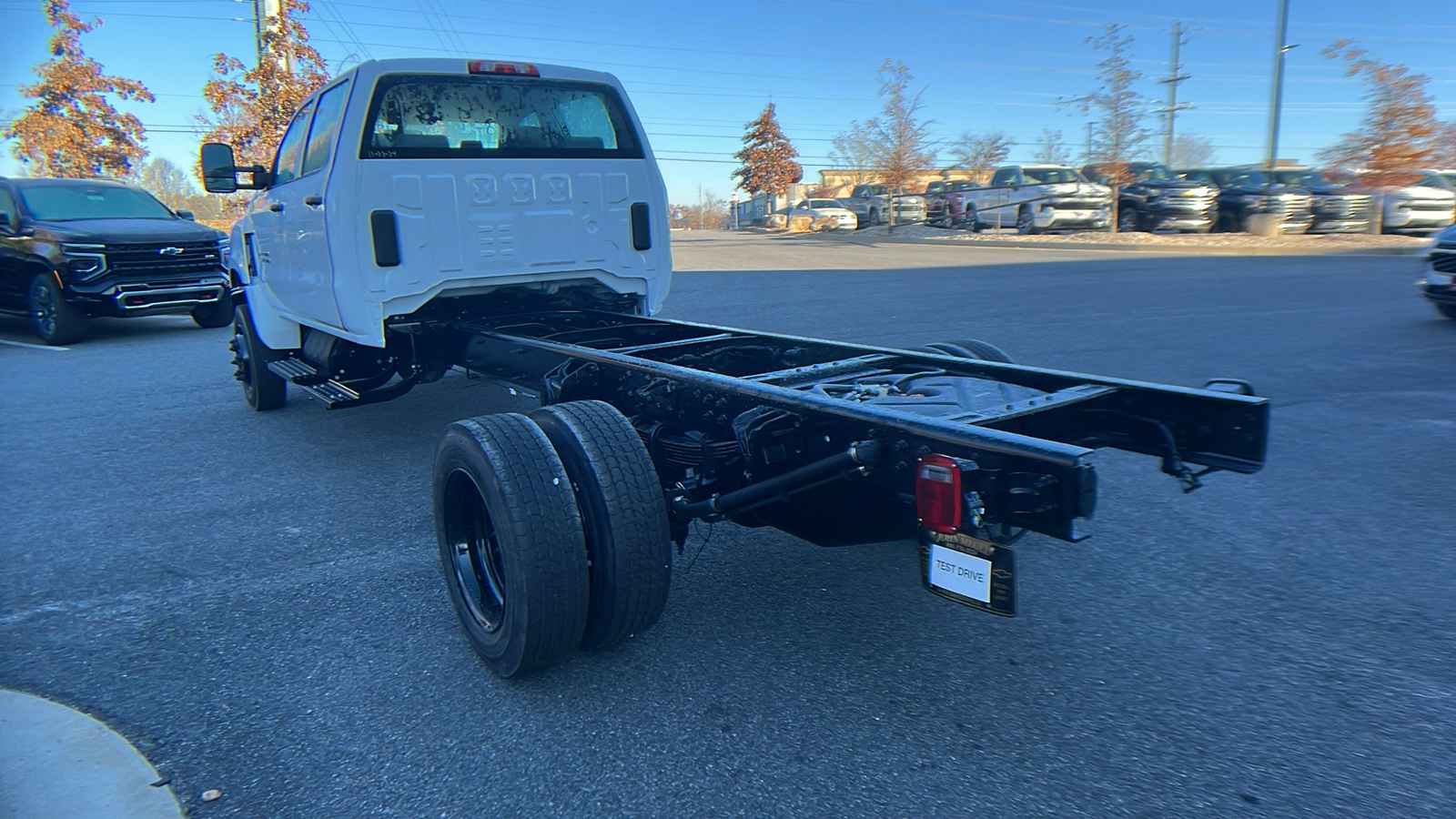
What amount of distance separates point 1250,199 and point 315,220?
963 inches

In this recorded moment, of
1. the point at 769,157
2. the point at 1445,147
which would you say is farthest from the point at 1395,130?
the point at 769,157

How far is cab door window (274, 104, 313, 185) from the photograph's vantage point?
5.95 metres

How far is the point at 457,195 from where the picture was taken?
5145 millimetres

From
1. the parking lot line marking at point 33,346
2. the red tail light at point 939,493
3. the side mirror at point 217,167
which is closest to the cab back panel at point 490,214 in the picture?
the side mirror at point 217,167

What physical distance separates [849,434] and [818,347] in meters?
1.67

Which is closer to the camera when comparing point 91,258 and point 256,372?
point 256,372

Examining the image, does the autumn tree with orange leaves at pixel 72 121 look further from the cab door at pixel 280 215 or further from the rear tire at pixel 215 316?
the cab door at pixel 280 215

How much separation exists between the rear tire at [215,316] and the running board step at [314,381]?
274 inches

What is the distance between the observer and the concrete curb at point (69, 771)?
7.82 ft

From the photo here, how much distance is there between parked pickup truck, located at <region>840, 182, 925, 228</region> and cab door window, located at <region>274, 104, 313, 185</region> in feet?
87.3

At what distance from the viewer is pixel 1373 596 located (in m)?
3.42

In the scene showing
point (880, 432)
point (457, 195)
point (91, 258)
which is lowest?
point (880, 432)

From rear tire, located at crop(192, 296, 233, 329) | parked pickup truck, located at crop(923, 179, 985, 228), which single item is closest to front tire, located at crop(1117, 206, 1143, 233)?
parked pickup truck, located at crop(923, 179, 985, 228)

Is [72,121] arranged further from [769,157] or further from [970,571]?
[769,157]
